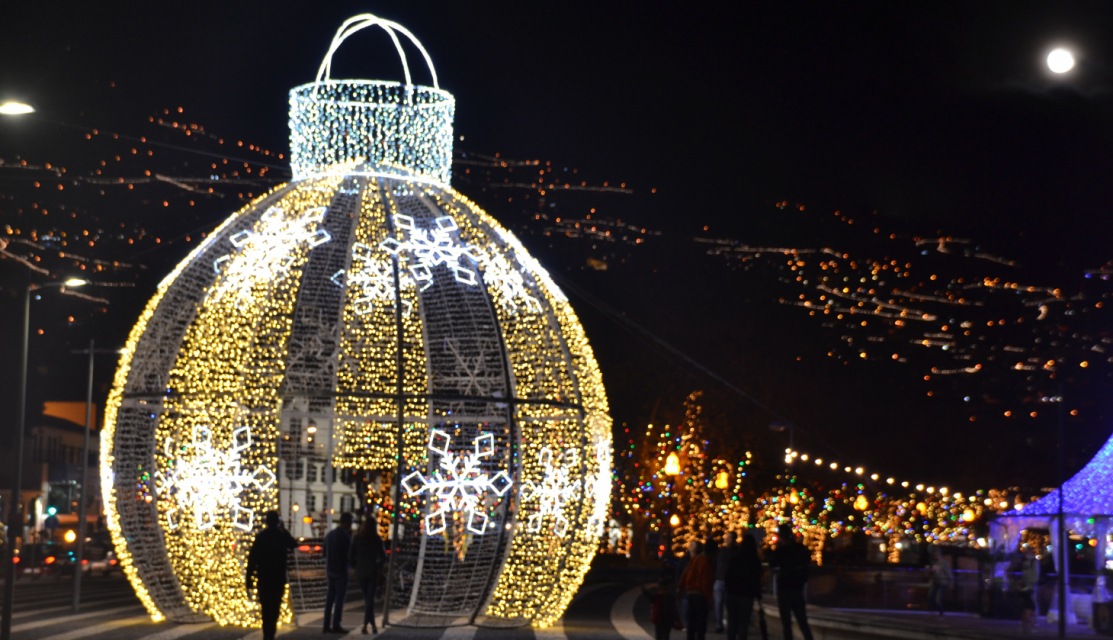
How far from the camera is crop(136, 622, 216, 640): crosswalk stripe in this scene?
15.0 m

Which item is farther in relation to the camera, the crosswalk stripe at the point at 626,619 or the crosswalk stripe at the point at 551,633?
the crosswalk stripe at the point at 626,619

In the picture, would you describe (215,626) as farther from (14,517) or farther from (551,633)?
(551,633)

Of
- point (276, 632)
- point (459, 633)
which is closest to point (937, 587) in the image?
point (459, 633)

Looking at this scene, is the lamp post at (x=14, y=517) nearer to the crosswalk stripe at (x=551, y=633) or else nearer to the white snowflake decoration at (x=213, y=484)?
the white snowflake decoration at (x=213, y=484)

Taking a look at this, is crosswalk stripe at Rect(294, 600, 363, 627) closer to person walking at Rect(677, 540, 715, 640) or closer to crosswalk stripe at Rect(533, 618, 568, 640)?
crosswalk stripe at Rect(533, 618, 568, 640)

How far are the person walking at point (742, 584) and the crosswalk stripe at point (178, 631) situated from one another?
19.4 feet

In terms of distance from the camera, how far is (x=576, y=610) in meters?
22.8

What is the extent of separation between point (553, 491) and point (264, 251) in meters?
4.39

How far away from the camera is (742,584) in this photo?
49.3 feet

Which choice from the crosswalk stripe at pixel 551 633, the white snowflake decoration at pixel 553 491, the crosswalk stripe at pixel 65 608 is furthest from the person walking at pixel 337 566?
the crosswalk stripe at pixel 65 608

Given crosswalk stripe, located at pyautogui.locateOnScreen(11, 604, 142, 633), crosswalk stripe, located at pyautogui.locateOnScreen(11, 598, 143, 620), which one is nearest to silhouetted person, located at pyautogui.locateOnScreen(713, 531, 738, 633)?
crosswalk stripe, located at pyautogui.locateOnScreen(11, 604, 142, 633)

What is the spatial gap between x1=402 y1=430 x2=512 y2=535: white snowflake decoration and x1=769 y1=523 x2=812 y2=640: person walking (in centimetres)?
311

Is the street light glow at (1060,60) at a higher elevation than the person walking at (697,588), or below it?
higher

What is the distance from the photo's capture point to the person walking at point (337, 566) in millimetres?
15391
